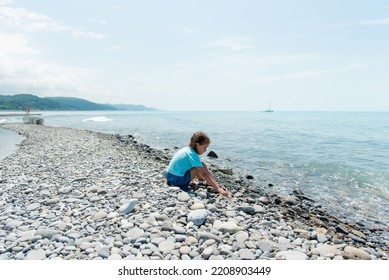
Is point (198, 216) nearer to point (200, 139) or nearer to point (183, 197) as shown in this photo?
point (183, 197)

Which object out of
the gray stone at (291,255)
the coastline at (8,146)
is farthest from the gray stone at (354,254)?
the coastline at (8,146)

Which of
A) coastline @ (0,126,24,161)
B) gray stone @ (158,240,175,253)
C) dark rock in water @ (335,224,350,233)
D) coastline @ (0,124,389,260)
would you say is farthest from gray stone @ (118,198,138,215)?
coastline @ (0,126,24,161)

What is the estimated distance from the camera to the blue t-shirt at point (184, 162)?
285 inches

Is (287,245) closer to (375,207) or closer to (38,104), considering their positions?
(375,207)

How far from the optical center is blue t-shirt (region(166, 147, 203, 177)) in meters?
7.24

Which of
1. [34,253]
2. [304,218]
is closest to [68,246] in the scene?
[34,253]

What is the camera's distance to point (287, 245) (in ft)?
15.7

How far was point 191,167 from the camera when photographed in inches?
287

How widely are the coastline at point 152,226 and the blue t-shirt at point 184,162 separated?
53 centimetres

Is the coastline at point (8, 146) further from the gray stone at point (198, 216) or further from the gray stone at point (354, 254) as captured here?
the gray stone at point (354, 254)

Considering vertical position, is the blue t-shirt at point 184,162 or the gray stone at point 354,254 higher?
the blue t-shirt at point 184,162

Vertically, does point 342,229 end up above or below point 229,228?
below

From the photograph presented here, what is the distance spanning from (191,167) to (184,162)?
211 mm

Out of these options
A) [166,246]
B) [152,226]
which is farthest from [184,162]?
[166,246]
